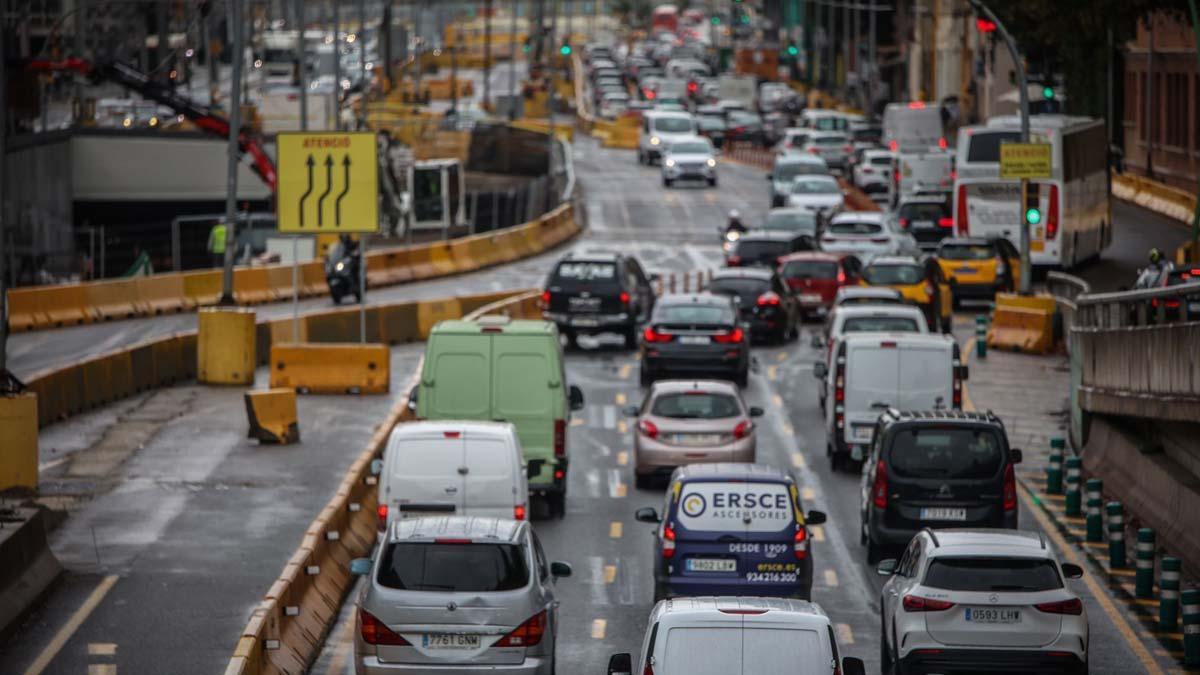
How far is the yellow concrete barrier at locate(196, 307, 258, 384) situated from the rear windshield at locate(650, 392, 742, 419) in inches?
429

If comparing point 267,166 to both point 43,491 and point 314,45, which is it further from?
point 314,45

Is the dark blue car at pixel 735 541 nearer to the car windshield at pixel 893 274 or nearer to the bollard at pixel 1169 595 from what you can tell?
the bollard at pixel 1169 595

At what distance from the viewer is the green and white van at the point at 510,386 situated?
25.5 m

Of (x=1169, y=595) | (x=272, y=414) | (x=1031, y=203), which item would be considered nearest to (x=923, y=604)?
(x=1169, y=595)

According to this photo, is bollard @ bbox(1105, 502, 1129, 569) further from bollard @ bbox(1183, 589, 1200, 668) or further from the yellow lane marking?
the yellow lane marking

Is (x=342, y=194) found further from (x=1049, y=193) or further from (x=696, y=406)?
(x=1049, y=193)

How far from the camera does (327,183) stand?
3647 cm

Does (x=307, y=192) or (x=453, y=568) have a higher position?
(x=307, y=192)

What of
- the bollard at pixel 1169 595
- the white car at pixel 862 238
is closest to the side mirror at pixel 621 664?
the bollard at pixel 1169 595

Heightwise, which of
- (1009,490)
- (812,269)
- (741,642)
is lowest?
(1009,490)

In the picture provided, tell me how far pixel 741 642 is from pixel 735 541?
7.09 m

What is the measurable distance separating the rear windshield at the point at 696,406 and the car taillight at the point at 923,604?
1086 centimetres

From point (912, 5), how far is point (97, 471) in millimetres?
92691

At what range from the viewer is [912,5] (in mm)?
115812
